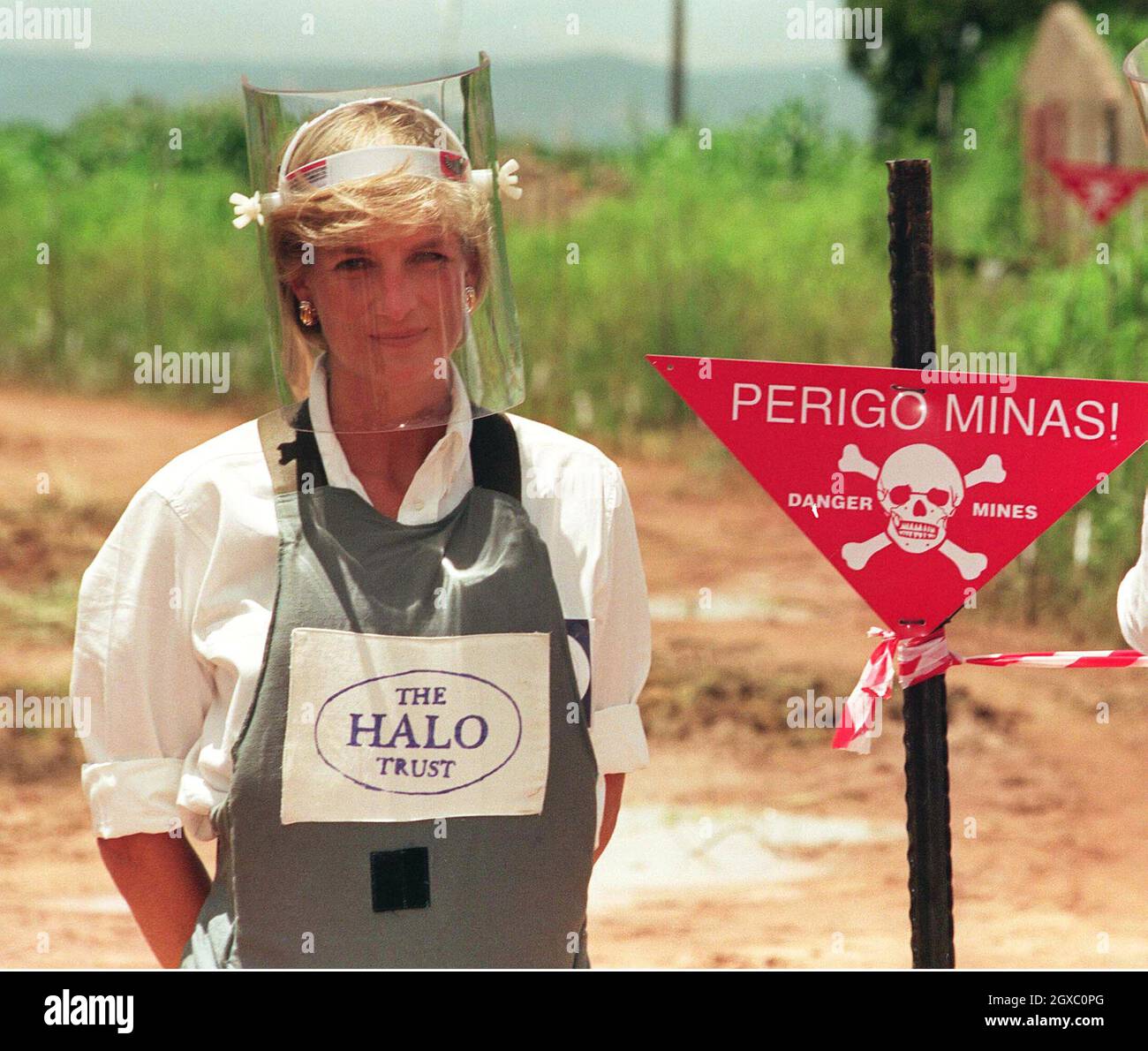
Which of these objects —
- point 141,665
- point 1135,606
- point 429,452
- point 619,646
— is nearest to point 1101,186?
point 1135,606

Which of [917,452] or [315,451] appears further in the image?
[917,452]

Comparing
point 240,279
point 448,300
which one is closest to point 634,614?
point 448,300

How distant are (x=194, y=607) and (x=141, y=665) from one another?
93mm

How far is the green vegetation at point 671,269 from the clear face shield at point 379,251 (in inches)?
209

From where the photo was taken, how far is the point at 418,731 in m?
2.03

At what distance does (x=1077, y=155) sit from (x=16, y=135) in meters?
10.1

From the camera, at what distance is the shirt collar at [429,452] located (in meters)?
2.09

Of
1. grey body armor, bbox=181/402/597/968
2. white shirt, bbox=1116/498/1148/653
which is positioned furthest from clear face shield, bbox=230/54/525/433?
white shirt, bbox=1116/498/1148/653

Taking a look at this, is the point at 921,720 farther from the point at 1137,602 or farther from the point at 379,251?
the point at 379,251

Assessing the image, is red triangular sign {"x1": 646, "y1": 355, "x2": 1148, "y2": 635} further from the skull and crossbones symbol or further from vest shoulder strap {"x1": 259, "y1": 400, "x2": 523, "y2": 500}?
vest shoulder strap {"x1": 259, "y1": 400, "x2": 523, "y2": 500}

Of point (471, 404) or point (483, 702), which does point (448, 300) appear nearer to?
point (471, 404)

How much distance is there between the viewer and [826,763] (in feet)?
20.3

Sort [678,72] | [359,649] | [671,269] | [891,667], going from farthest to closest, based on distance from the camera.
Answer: [678,72], [671,269], [891,667], [359,649]

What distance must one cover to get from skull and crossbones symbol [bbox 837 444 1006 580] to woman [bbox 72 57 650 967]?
38 cm
